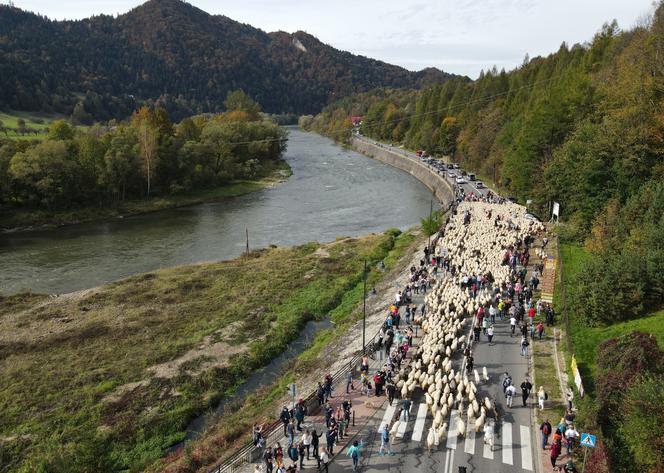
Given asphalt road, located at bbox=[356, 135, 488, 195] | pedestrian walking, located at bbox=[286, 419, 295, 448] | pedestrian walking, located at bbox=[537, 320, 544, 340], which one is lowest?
pedestrian walking, located at bbox=[286, 419, 295, 448]

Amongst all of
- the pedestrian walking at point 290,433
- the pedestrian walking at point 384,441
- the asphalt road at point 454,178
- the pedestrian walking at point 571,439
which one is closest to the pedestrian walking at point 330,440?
the pedestrian walking at point 290,433

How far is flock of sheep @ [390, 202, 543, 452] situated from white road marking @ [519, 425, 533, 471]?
4.40 feet

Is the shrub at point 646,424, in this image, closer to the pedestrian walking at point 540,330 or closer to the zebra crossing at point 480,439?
the zebra crossing at point 480,439

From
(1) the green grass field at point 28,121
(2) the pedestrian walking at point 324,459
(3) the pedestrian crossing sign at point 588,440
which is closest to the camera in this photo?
(3) the pedestrian crossing sign at point 588,440

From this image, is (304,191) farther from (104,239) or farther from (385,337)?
(385,337)

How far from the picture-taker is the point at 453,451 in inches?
642

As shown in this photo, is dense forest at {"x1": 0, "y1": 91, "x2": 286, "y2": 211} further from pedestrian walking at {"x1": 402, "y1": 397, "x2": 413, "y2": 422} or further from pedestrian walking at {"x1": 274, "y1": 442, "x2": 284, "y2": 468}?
pedestrian walking at {"x1": 402, "y1": 397, "x2": 413, "y2": 422}

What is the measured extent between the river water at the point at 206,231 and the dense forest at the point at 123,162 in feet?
21.7

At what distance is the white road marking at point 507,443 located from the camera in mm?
15836

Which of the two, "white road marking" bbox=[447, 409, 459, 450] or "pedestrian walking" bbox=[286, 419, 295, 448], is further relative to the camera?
"pedestrian walking" bbox=[286, 419, 295, 448]

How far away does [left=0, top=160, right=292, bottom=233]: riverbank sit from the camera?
195 ft

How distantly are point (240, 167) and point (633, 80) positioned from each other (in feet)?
221

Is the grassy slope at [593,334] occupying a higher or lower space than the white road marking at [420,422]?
higher

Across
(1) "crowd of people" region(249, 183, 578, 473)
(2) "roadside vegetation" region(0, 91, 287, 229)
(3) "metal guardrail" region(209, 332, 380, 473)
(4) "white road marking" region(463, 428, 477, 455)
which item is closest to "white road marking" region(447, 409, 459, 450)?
(4) "white road marking" region(463, 428, 477, 455)
